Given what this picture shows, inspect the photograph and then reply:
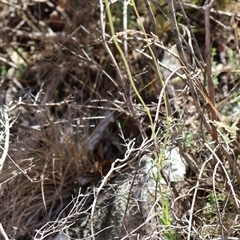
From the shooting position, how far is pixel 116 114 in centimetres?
226

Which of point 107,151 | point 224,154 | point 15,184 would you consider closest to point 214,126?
point 224,154

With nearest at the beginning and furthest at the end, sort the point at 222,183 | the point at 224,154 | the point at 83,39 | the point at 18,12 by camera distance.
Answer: the point at 224,154, the point at 222,183, the point at 83,39, the point at 18,12

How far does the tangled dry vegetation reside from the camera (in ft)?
5.20

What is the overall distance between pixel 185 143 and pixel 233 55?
67cm

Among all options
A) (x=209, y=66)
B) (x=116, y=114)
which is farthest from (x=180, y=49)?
(x=116, y=114)

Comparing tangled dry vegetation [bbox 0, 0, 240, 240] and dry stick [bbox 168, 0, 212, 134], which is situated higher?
dry stick [bbox 168, 0, 212, 134]

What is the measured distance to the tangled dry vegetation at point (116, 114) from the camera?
158cm

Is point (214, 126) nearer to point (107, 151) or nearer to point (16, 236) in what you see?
point (107, 151)

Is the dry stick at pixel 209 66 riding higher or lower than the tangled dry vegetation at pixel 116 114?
higher

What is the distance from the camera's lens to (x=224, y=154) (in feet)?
5.49

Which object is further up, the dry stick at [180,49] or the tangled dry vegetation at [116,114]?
the dry stick at [180,49]

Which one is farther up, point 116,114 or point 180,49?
point 180,49

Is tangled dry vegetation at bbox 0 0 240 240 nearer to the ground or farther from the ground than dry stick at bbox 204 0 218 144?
nearer to the ground

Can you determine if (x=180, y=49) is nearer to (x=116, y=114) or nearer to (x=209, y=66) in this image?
(x=209, y=66)
